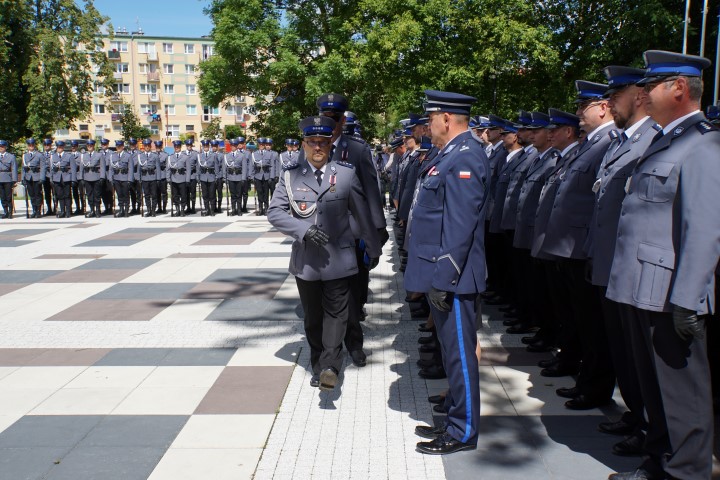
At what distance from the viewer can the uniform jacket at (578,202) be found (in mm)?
4605

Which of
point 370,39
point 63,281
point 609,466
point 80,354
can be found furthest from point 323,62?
point 609,466

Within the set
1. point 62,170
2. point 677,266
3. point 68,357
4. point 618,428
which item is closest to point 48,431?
point 68,357

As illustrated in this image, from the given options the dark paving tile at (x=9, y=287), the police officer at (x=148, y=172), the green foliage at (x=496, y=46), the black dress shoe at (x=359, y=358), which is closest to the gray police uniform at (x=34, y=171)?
the police officer at (x=148, y=172)

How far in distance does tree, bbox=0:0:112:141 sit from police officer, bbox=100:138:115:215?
22017mm

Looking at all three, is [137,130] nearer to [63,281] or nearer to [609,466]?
[63,281]

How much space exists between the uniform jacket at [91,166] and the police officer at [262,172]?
12.8 feet

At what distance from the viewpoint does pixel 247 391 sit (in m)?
4.89

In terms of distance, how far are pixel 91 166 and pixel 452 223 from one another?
15.9 meters

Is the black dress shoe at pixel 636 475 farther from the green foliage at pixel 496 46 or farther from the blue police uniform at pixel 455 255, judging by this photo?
the green foliage at pixel 496 46

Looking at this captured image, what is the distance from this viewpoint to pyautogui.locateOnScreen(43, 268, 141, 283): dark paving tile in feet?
30.3

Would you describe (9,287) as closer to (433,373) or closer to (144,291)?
(144,291)

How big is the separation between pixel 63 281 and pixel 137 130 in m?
50.6

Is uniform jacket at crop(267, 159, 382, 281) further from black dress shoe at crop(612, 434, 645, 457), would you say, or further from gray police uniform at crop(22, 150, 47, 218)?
gray police uniform at crop(22, 150, 47, 218)

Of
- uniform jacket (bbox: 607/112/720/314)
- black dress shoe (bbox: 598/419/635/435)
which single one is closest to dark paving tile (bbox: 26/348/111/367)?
black dress shoe (bbox: 598/419/635/435)
